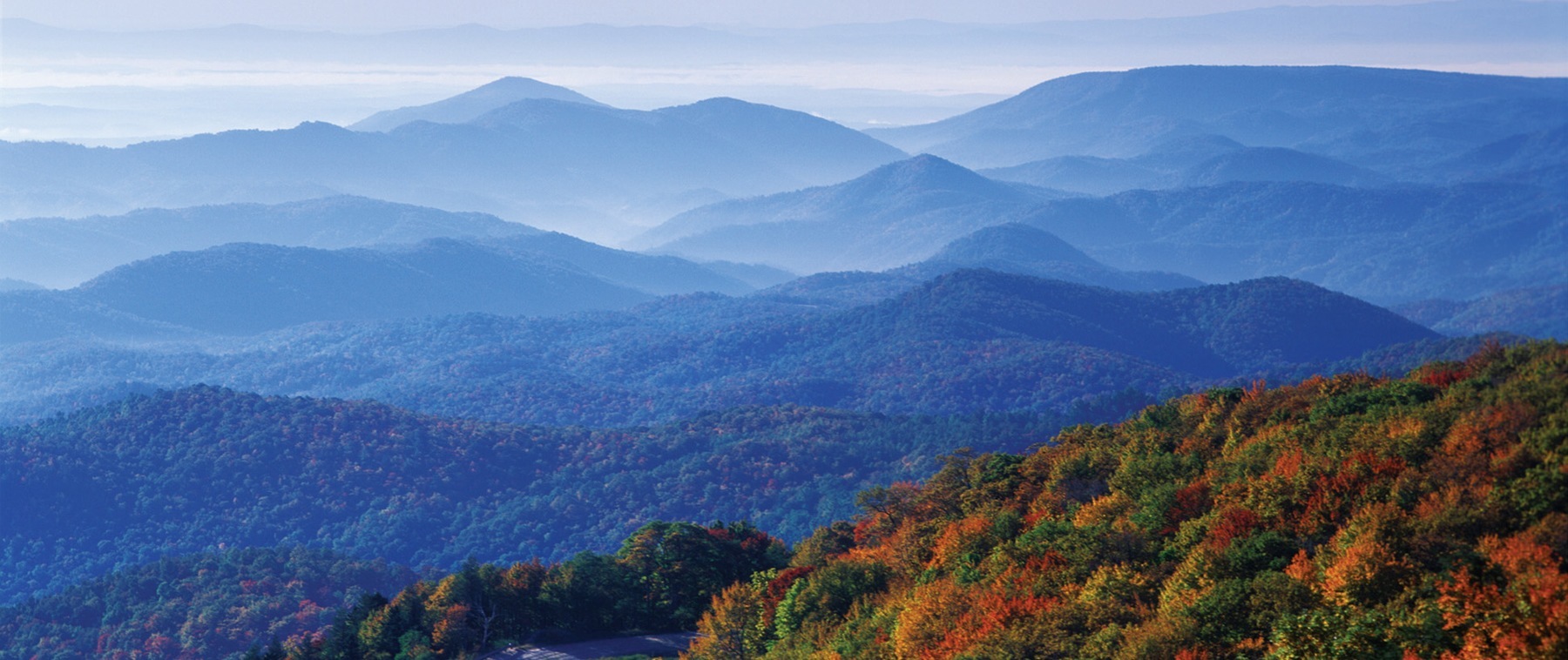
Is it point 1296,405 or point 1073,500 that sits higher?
point 1296,405

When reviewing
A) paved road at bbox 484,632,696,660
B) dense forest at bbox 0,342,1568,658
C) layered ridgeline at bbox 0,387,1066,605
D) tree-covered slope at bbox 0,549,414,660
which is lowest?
layered ridgeline at bbox 0,387,1066,605

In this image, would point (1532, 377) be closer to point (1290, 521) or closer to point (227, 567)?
point (1290, 521)

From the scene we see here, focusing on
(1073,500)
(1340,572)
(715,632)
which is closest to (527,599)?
(715,632)

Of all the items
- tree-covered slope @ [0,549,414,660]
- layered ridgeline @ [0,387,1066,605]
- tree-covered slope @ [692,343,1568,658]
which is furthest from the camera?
layered ridgeline @ [0,387,1066,605]

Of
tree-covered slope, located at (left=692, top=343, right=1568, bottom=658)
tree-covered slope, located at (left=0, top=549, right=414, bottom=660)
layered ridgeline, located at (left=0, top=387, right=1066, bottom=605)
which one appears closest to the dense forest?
tree-covered slope, located at (left=692, top=343, right=1568, bottom=658)

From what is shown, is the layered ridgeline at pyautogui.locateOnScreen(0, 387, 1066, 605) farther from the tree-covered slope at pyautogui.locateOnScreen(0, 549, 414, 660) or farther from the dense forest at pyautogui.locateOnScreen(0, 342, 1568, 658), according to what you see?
the dense forest at pyautogui.locateOnScreen(0, 342, 1568, 658)

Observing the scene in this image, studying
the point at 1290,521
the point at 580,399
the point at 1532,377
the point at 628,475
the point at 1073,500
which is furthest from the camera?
the point at 580,399
